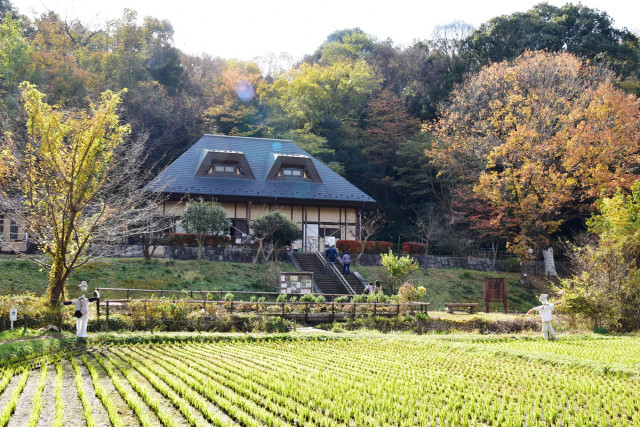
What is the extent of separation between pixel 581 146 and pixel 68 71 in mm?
29839

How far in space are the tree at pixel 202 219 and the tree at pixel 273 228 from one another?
5.46 feet

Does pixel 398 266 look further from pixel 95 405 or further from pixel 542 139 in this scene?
pixel 95 405

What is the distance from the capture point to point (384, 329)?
17.9 meters

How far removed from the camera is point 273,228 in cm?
2734

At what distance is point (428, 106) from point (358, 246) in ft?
55.6

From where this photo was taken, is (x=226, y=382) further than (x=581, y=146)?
No

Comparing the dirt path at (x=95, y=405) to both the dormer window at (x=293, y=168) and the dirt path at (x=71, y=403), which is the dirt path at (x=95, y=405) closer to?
the dirt path at (x=71, y=403)

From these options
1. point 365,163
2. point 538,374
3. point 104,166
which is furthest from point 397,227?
point 538,374

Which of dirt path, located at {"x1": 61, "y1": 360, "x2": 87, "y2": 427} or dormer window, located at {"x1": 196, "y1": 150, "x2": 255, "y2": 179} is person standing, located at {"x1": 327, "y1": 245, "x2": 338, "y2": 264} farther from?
A: dirt path, located at {"x1": 61, "y1": 360, "x2": 87, "y2": 427}

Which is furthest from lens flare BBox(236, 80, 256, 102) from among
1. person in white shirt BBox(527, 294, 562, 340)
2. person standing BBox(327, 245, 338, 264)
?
person in white shirt BBox(527, 294, 562, 340)

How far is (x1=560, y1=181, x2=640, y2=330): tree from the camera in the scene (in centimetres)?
1766

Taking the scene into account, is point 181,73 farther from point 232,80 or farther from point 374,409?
point 374,409

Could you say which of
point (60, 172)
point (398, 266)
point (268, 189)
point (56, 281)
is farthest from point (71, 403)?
point (268, 189)

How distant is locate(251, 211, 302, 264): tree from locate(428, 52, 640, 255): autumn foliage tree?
1061 centimetres
